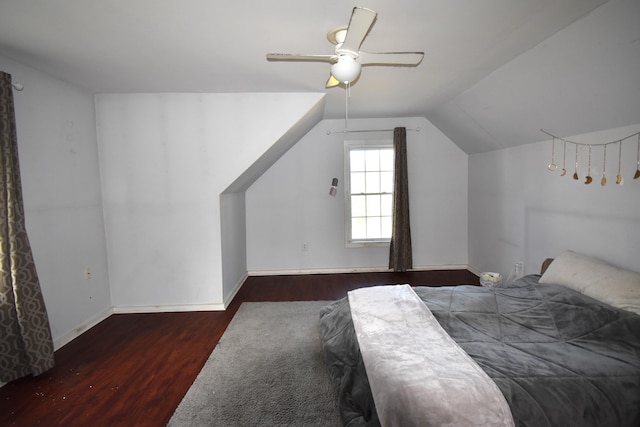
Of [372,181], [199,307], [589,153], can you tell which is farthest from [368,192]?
[199,307]

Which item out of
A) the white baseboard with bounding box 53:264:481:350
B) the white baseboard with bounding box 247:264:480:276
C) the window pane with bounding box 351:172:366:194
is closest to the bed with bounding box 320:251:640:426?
the white baseboard with bounding box 53:264:481:350

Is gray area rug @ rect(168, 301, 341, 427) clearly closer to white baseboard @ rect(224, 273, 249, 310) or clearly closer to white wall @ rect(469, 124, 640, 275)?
→ white baseboard @ rect(224, 273, 249, 310)

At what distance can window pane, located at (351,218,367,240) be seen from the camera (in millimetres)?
5188

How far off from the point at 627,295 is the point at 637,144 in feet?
3.67

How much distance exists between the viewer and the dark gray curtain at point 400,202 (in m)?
4.89

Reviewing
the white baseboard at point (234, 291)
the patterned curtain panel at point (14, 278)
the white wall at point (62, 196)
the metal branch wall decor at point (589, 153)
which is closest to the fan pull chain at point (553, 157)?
the metal branch wall decor at point (589, 153)

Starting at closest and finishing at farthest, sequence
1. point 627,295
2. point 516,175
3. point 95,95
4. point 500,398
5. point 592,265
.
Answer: point 500,398
point 627,295
point 592,265
point 95,95
point 516,175

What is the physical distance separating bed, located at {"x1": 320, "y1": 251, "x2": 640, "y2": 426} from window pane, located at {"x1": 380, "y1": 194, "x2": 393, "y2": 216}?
8.31ft

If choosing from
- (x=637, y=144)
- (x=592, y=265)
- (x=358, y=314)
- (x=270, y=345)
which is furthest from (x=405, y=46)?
(x=270, y=345)

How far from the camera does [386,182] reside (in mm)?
5180

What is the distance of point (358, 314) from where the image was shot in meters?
2.38

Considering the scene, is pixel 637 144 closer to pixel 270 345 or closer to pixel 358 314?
pixel 358 314

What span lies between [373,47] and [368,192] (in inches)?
117

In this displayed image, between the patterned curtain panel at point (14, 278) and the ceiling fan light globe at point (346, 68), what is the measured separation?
230 cm
